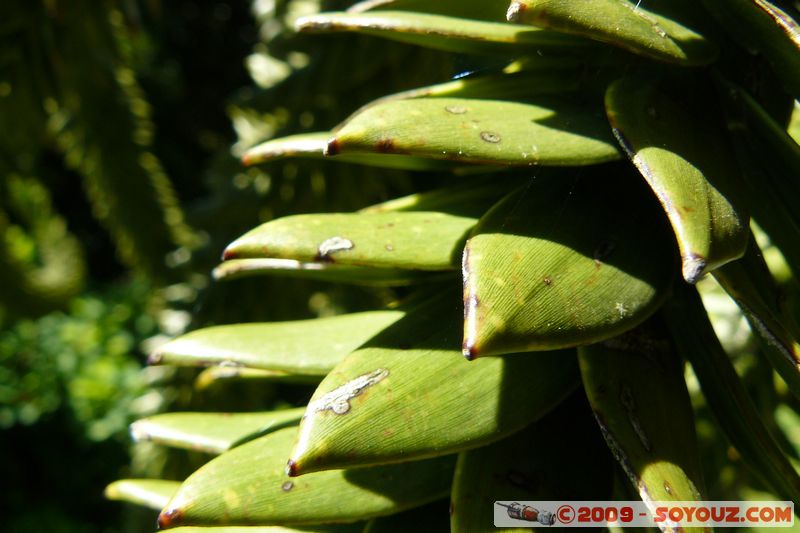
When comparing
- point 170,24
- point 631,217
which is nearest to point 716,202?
point 631,217

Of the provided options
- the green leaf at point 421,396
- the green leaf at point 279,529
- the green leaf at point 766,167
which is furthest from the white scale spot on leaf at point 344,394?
the green leaf at point 766,167

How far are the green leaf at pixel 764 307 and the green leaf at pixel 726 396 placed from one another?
0.02 metres

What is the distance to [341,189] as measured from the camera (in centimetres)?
102

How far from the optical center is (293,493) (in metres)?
0.39

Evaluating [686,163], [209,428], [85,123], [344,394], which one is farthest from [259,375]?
[85,123]

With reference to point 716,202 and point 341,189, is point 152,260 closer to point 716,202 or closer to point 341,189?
point 341,189

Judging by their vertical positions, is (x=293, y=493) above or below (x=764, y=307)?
below

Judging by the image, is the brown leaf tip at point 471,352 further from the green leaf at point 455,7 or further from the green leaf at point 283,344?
the green leaf at point 455,7

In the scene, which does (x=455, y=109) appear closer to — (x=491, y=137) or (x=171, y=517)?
(x=491, y=137)

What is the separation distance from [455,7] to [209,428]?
29 cm

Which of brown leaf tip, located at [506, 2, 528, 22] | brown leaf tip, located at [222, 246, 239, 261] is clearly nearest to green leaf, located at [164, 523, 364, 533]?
brown leaf tip, located at [222, 246, 239, 261]

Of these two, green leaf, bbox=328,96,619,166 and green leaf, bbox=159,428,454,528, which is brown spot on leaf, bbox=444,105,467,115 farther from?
green leaf, bbox=159,428,454,528

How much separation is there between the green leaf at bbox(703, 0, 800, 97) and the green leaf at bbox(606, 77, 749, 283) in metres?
0.04

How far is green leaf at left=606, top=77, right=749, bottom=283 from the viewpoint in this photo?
33cm
